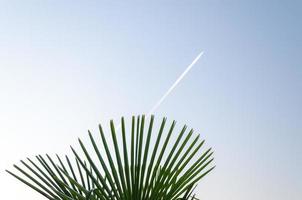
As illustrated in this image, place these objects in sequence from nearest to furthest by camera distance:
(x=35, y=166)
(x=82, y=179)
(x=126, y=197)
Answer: (x=126, y=197) < (x=35, y=166) < (x=82, y=179)

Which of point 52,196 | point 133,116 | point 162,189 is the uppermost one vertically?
point 133,116

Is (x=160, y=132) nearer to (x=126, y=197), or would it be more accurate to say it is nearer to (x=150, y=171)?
(x=150, y=171)

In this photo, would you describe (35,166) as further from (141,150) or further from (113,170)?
(141,150)

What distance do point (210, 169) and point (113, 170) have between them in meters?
1.18

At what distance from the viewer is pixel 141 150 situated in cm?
427

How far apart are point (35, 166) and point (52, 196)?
0.45m

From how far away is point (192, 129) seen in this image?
15.1ft

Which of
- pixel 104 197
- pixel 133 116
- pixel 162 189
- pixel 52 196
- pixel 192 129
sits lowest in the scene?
pixel 52 196

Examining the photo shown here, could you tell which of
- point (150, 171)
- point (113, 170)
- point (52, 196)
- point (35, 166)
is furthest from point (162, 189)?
point (35, 166)

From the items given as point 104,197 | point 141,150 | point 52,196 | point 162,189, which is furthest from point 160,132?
point 52,196

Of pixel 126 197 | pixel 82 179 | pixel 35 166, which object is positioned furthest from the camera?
pixel 82 179

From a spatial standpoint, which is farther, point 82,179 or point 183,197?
point 82,179

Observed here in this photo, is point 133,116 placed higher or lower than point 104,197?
higher

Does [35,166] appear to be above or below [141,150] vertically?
below
